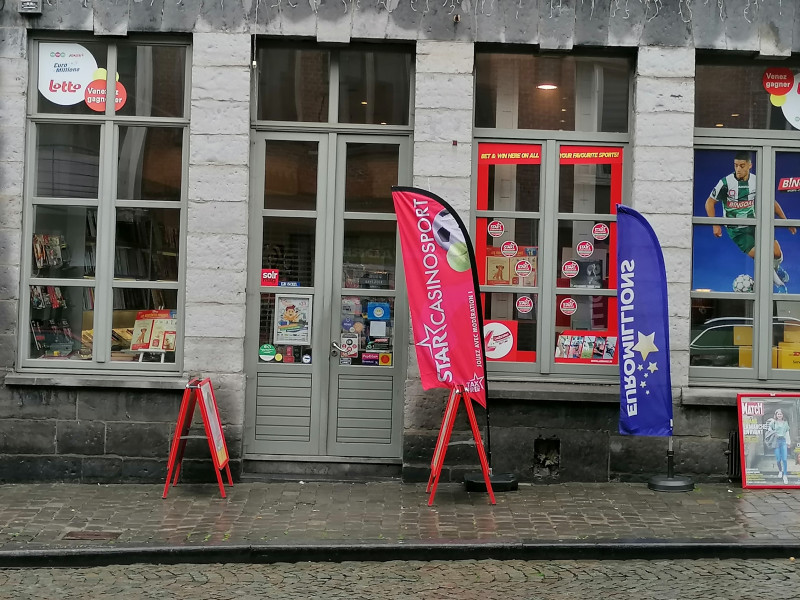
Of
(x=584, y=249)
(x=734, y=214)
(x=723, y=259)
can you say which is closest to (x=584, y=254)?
(x=584, y=249)

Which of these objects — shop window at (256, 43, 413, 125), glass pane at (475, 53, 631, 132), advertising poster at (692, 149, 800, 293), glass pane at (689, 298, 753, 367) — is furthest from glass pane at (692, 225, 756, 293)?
shop window at (256, 43, 413, 125)

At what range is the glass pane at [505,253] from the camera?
988 cm

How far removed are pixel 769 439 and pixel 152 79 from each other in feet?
21.4

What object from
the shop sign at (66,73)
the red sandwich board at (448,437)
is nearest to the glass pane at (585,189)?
the red sandwich board at (448,437)

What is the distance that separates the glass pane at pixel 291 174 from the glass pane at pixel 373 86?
0.50 metres

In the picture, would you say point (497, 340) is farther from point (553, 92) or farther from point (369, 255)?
point (553, 92)

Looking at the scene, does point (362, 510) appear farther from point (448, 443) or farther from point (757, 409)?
point (757, 409)

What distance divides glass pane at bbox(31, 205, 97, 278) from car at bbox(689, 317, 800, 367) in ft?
18.7

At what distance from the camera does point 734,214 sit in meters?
9.96

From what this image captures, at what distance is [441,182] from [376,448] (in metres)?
2.55

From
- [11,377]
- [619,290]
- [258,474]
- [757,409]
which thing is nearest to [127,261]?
[11,377]

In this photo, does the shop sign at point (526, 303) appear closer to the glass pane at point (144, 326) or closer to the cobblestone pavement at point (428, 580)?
the cobblestone pavement at point (428, 580)

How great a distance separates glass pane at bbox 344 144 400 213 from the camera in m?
9.93

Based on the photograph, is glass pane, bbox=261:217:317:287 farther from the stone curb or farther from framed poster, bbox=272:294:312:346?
the stone curb
